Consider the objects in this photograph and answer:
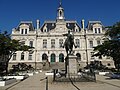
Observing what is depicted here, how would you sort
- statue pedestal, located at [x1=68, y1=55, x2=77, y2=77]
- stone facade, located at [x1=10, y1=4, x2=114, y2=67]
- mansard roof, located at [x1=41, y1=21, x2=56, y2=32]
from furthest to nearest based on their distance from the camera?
mansard roof, located at [x1=41, y1=21, x2=56, y2=32], stone facade, located at [x1=10, y1=4, x2=114, y2=67], statue pedestal, located at [x1=68, y1=55, x2=77, y2=77]

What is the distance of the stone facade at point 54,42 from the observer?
197 ft

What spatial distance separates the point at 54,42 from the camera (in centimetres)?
6138

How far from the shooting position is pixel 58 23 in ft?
204

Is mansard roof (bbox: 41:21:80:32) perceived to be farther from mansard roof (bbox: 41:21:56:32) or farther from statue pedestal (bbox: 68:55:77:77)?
statue pedestal (bbox: 68:55:77:77)

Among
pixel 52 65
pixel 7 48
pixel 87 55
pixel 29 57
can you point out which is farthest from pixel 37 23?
pixel 7 48

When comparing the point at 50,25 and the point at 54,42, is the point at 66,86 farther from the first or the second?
the point at 50,25

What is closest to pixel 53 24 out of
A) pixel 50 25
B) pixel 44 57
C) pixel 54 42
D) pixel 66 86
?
pixel 50 25

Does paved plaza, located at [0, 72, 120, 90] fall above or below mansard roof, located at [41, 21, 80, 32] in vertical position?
below

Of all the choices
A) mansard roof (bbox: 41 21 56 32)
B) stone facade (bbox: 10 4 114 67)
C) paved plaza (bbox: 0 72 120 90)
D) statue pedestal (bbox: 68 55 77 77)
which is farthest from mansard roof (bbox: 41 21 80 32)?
paved plaza (bbox: 0 72 120 90)

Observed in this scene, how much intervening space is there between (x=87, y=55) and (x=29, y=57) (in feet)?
67.5

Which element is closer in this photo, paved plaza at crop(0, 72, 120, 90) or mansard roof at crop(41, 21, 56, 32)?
paved plaza at crop(0, 72, 120, 90)

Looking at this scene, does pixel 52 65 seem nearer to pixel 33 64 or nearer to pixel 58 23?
pixel 33 64

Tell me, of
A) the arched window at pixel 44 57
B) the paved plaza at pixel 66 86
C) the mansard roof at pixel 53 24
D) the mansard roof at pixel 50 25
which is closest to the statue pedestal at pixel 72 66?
the paved plaza at pixel 66 86

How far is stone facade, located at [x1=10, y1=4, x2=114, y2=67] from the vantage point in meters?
59.9
